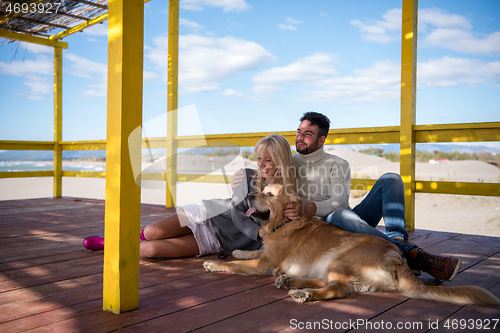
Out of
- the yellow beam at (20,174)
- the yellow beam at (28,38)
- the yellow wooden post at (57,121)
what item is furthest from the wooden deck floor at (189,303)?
the yellow beam at (28,38)

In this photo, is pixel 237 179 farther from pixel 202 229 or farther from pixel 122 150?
pixel 122 150

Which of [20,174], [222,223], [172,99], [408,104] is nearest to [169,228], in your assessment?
[222,223]

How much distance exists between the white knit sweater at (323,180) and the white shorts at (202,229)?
780 millimetres

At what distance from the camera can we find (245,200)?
8.16 feet

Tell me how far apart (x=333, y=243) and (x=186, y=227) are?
3.86 feet

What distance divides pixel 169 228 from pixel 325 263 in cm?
123

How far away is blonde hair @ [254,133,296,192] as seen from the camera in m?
2.39

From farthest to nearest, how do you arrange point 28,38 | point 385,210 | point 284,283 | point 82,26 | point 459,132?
1. point 28,38
2. point 82,26
3. point 459,132
4. point 385,210
5. point 284,283

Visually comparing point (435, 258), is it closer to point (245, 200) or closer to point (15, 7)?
point (245, 200)

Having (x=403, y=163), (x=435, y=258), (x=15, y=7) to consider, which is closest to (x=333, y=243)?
(x=435, y=258)

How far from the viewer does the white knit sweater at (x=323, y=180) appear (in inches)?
94.7

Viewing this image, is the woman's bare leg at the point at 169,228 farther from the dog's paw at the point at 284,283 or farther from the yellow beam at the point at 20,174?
the yellow beam at the point at 20,174

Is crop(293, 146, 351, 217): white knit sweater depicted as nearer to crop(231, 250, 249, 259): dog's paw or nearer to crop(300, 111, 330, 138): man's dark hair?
crop(300, 111, 330, 138): man's dark hair

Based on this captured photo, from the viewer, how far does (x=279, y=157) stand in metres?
2.41
